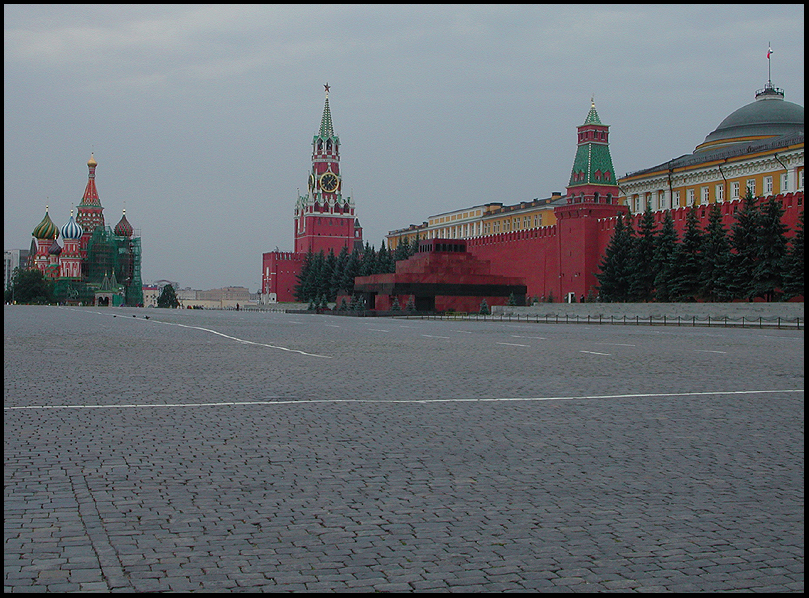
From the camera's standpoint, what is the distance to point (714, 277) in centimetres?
3550

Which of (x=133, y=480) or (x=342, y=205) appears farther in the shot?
(x=342, y=205)

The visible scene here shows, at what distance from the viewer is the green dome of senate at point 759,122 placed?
2158 inches

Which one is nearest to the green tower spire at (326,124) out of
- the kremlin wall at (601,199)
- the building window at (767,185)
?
the kremlin wall at (601,199)

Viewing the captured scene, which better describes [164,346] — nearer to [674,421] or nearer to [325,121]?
[674,421]

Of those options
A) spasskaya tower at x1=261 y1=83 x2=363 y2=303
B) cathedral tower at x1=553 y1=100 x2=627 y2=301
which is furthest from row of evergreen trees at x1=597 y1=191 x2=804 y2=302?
spasskaya tower at x1=261 y1=83 x2=363 y2=303

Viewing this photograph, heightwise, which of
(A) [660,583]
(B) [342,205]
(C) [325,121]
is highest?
(C) [325,121]

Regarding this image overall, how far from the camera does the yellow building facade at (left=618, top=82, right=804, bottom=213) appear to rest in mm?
46875

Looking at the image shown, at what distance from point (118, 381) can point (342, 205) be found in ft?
292

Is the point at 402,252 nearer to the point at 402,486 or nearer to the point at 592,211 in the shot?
the point at 592,211

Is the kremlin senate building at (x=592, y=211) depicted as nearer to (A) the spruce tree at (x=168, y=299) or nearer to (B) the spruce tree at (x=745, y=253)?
(B) the spruce tree at (x=745, y=253)

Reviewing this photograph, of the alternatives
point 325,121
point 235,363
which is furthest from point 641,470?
point 325,121

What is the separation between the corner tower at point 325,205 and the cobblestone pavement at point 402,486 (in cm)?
8752

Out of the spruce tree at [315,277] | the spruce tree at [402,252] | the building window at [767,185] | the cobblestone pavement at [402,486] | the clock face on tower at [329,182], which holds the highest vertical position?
the clock face on tower at [329,182]

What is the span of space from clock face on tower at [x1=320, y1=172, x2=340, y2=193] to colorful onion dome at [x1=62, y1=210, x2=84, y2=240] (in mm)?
31607
